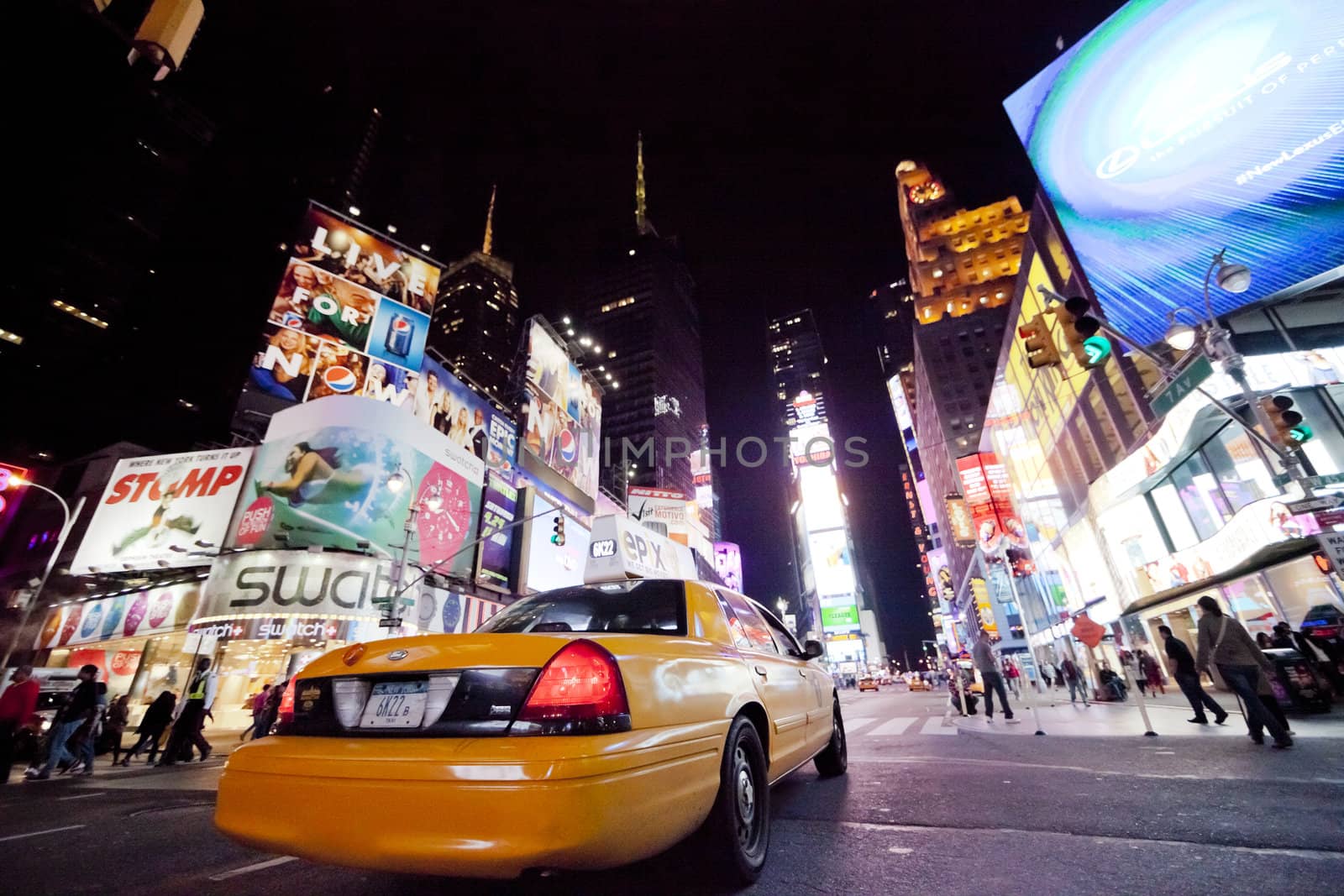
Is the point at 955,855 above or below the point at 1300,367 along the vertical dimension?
below

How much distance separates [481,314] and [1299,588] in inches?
3240

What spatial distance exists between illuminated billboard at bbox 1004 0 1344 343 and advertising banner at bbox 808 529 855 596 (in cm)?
8436

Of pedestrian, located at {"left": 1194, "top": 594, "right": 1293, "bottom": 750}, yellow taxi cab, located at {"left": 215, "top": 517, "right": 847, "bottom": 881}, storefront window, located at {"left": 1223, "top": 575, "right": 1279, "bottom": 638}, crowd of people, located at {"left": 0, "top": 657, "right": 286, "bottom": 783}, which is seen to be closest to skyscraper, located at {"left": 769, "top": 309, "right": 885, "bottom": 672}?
storefront window, located at {"left": 1223, "top": 575, "right": 1279, "bottom": 638}

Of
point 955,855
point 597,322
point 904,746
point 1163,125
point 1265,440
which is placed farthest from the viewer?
point 597,322

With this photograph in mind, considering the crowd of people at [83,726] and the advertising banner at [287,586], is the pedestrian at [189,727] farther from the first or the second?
the advertising banner at [287,586]

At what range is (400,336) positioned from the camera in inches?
1135

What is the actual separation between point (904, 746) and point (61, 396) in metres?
47.6

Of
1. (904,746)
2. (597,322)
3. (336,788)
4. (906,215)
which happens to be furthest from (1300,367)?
(597,322)

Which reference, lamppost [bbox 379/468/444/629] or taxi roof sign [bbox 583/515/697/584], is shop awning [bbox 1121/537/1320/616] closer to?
taxi roof sign [bbox 583/515/697/584]

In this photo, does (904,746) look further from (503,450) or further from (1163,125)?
(503,450)

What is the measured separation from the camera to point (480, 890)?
90.7 inches

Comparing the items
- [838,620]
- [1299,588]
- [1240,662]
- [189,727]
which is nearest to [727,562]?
[838,620]

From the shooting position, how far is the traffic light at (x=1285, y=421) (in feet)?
28.1

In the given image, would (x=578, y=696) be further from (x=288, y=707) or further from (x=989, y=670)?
(x=989, y=670)
